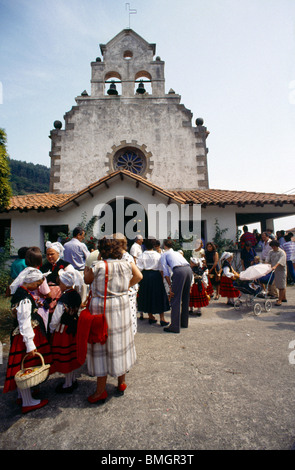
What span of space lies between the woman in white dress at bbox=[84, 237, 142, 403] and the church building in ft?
25.5

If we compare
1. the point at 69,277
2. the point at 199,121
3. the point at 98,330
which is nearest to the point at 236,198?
the point at 199,121

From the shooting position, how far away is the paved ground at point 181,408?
85.8 inches

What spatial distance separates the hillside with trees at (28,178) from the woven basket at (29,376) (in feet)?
201

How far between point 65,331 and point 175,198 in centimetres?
761

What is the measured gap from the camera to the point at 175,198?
969 cm

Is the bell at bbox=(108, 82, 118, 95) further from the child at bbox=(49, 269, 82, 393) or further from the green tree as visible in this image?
the child at bbox=(49, 269, 82, 393)

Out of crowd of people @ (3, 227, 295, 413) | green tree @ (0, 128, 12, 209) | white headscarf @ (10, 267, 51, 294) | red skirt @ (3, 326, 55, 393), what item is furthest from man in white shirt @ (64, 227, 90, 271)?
green tree @ (0, 128, 12, 209)

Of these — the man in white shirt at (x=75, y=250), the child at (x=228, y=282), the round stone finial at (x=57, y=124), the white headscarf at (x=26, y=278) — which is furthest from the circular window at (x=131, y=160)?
the white headscarf at (x=26, y=278)

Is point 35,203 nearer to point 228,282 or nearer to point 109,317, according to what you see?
point 228,282

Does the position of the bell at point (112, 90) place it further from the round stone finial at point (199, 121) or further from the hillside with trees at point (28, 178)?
the hillside with trees at point (28, 178)

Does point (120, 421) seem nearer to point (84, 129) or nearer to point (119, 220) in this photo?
point (119, 220)

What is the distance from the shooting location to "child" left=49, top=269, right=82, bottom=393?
2.88 meters

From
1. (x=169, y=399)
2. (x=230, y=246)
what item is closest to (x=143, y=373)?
(x=169, y=399)

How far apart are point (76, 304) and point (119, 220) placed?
8497 mm
